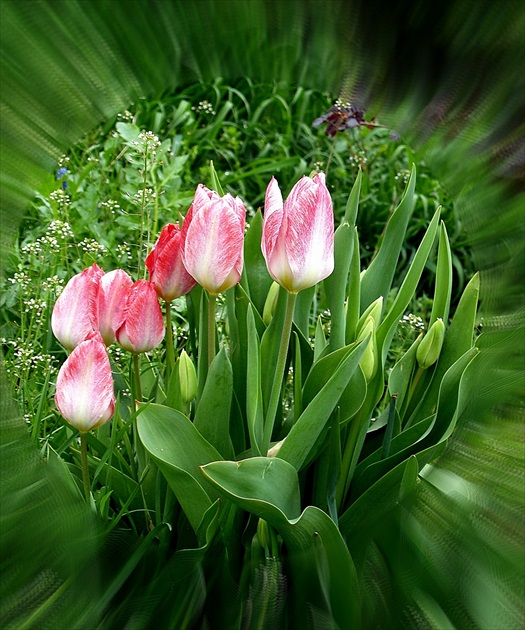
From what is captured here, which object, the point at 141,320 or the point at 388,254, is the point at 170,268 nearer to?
the point at 141,320

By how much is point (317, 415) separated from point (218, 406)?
11cm

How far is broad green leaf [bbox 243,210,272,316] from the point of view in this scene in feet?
2.84

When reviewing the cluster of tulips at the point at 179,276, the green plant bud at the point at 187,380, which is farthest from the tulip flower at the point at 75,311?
the green plant bud at the point at 187,380

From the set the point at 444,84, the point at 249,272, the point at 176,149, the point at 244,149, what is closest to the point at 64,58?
the point at 444,84

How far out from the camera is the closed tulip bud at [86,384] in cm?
71

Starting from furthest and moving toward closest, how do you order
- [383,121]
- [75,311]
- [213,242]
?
[75,311] < [213,242] < [383,121]

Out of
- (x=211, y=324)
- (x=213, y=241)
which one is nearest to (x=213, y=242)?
(x=213, y=241)

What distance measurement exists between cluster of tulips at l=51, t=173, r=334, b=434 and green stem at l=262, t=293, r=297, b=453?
0.05 feet

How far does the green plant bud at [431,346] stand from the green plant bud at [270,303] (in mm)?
151

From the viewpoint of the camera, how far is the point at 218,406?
77 centimetres

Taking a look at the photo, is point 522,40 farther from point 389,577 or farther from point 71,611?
point 71,611

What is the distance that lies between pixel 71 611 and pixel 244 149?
86.6 inches

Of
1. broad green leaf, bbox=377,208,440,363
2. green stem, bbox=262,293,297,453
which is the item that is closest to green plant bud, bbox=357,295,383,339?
broad green leaf, bbox=377,208,440,363

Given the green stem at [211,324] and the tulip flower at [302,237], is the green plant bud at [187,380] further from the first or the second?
the tulip flower at [302,237]
